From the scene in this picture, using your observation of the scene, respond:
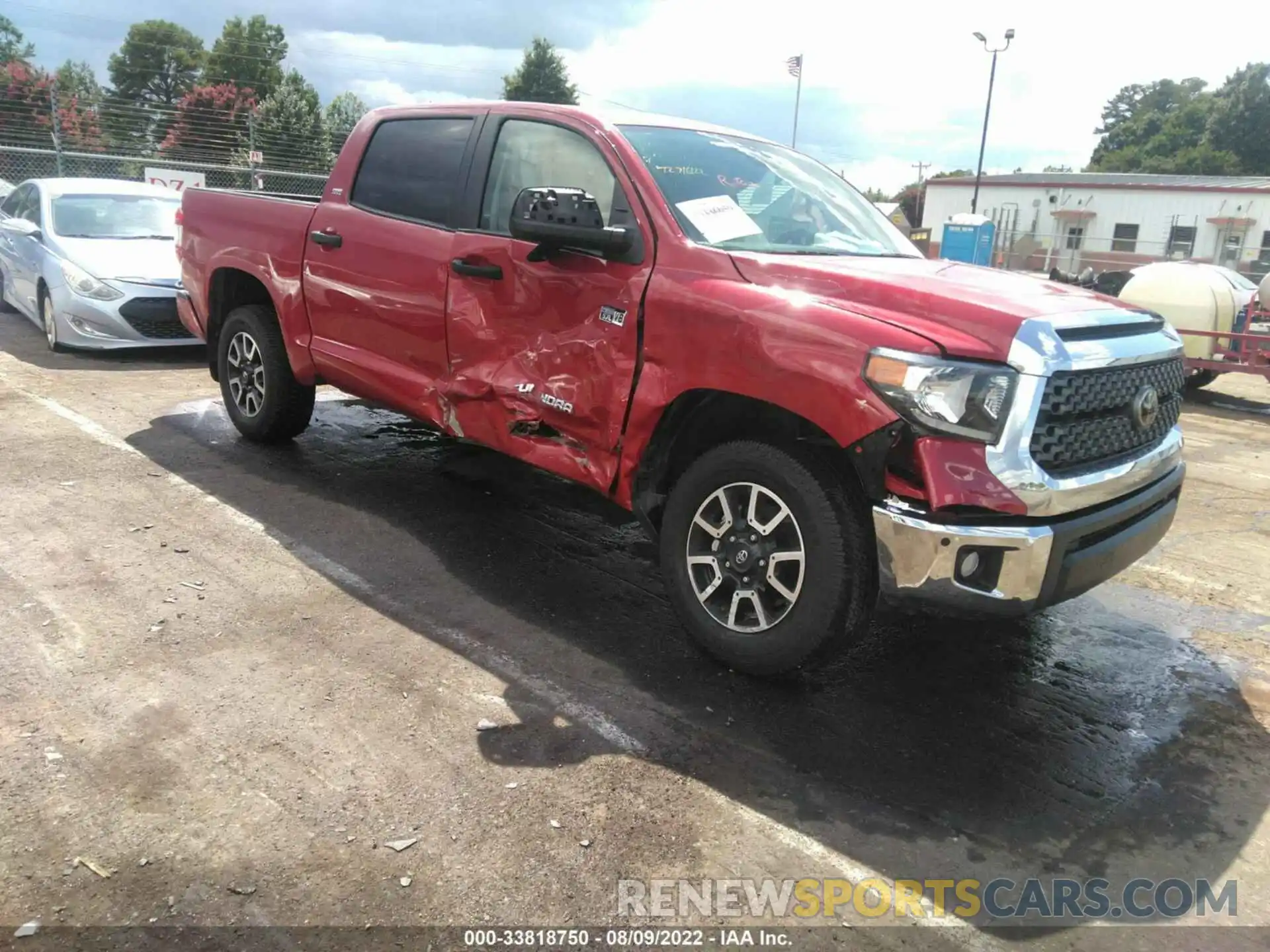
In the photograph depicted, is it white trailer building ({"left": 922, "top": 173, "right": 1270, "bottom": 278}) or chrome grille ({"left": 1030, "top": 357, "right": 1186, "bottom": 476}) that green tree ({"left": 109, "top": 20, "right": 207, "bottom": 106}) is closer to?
white trailer building ({"left": 922, "top": 173, "right": 1270, "bottom": 278})

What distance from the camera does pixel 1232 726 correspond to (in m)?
3.47

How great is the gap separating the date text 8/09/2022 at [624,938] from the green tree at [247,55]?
73336 mm

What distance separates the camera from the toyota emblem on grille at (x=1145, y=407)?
3.30 metres

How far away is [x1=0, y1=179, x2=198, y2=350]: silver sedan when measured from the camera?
27.7ft

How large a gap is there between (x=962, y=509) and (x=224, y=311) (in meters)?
5.02

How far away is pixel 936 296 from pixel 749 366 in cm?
65

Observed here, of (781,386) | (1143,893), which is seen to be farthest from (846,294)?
(1143,893)

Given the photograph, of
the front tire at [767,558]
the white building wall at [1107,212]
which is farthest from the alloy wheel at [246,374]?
the white building wall at [1107,212]

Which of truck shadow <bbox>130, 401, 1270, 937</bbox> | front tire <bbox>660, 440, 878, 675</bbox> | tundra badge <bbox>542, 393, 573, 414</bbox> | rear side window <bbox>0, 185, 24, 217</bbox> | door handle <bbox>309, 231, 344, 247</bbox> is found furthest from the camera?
rear side window <bbox>0, 185, 24, 217</bbox>

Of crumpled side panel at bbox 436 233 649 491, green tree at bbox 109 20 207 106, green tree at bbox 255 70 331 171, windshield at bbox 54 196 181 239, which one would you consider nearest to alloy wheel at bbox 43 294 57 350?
windshield at bbox 54 196 181 239

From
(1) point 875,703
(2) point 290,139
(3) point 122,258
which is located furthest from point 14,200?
(2) point 290,139

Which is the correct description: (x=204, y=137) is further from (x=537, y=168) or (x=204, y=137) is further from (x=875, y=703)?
(x=875, y=703)

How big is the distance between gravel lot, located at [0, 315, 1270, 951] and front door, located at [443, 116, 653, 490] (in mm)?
750

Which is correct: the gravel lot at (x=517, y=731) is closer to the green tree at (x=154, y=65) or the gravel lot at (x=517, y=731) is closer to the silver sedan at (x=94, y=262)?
the silver sedan at (x=94, y=262)
